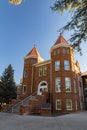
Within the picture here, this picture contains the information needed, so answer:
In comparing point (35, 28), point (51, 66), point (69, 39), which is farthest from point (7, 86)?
point (69, 39)

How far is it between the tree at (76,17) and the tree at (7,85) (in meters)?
21.7

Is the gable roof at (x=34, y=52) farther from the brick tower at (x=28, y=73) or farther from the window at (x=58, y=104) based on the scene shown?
the window at (x=58, y=104)

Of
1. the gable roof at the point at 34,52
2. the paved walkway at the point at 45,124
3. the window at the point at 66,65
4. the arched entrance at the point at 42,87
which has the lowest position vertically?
the paved walkway at the point at 45,124

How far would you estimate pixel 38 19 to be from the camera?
13.5 metres

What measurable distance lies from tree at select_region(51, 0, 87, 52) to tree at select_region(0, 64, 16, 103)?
21.7 meters

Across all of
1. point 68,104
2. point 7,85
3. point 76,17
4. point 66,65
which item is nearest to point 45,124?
point 76,17

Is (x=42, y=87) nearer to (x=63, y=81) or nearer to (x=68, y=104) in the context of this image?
(x=63, y=81)

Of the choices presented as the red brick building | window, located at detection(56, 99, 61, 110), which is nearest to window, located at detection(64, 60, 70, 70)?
the red brick building

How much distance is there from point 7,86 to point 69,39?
22121 millimetres

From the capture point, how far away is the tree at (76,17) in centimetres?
860

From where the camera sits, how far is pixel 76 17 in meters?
8.98

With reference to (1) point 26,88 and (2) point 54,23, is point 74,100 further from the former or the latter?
(2) point 54,23

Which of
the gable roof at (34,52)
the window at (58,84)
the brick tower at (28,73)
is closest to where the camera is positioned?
the window at (58,84)

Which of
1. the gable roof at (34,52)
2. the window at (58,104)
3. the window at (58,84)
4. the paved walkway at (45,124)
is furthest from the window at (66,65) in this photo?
the paved walkway at (45,124)
